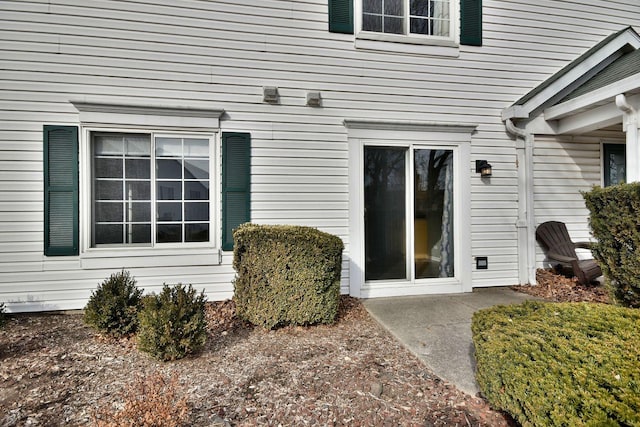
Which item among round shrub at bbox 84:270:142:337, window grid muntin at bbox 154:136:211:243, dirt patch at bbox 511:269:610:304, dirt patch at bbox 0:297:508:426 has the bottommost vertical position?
dirt patch at bbox 0:297:508:426

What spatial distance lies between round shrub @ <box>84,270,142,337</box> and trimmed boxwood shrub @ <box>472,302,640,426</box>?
10.3 feet

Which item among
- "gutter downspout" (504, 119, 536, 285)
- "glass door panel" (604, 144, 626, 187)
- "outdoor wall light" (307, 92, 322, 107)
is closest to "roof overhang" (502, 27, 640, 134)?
"gutter downspout" (504, 119, 536, 285)

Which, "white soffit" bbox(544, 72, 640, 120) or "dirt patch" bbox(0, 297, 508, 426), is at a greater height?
"white soffit" bbox(544, 72, 640, 120)

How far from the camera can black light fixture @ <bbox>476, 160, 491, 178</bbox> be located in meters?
4.89

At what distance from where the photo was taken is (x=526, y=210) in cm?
508

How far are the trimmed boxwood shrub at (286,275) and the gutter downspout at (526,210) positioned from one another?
3397mm

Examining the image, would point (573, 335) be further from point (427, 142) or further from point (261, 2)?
point (261, 2)

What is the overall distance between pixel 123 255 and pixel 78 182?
103 cm

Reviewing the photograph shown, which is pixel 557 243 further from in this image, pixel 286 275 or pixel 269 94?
pixel 269 94

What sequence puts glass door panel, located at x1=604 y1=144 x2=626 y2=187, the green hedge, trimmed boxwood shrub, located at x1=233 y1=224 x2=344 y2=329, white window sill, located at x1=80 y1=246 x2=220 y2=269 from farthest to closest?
glass door panel, located at x1=604 y1=144 x2=626 y2=187 < white window sill, located at x1=80 y1=246 x2=220 y2=269 < trimmed boxwood shrub, located at x1=233 y1=224 x2=344 y2=329 < the green hedge

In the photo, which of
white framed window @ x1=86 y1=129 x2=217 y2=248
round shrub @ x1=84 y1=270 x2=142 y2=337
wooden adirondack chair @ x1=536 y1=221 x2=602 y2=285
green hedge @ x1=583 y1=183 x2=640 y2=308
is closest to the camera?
green hedge @ x1=583 y1=183 x2=640 y2=308

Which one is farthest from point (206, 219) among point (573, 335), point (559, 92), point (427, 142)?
point (559, 92)

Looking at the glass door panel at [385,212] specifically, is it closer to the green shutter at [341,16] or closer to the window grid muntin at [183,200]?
the green shutter at [341,16]

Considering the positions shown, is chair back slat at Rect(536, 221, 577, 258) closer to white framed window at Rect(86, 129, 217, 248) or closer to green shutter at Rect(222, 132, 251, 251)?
green shutter at Rect(222, 132, 251, 251)
